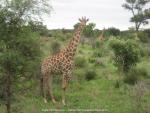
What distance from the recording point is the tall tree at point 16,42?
11.8 meters

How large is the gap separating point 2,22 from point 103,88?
362 inches

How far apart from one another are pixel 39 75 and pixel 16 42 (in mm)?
7330

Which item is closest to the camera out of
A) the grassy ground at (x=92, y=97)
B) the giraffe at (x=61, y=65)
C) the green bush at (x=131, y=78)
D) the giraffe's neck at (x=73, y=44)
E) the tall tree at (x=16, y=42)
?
the tall tree at (x=16, y=42)

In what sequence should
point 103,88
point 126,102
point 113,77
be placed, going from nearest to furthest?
point 126,102, point 103,88, point 113,77

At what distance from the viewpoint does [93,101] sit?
17797 mm

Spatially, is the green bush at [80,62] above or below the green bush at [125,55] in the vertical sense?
below

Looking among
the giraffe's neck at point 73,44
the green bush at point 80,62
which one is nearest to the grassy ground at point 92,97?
the giraffe's neck at point 73,44

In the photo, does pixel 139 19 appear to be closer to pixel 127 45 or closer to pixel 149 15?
pixel 149 15

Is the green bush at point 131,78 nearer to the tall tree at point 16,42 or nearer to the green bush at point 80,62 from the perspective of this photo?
the green bush at point 80,62

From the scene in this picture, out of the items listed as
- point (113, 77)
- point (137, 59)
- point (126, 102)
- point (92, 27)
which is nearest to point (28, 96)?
point (126, 102)

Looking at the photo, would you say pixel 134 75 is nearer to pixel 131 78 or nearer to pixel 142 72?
pixel 131 78

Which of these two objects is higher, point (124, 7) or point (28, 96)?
point (124, 7)

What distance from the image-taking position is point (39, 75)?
19.1m

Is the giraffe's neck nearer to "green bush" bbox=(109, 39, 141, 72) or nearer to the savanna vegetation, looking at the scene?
the savanna vegetation
